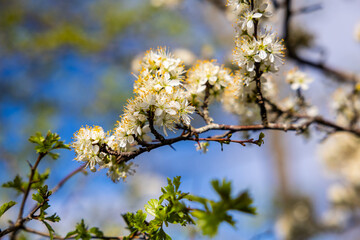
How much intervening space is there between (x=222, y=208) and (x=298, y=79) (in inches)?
50.9

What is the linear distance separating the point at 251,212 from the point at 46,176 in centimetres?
109

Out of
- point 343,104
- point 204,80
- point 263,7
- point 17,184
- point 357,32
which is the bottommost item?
point 17,184

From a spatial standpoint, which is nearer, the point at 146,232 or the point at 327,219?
the point at 146,232

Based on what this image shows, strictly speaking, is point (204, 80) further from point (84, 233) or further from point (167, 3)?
point (167, 3)

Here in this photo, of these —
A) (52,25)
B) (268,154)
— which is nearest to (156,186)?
(52,25)

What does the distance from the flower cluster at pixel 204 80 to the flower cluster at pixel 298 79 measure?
597 mm

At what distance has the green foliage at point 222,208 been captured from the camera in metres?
0.66

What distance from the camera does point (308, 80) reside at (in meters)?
1.66

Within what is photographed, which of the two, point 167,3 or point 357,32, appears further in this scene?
point 167,3

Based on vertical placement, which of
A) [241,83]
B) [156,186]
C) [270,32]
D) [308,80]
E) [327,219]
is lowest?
[241,83]

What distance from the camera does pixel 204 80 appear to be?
1257 millimetres

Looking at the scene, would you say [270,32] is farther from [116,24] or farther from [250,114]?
[116,24]

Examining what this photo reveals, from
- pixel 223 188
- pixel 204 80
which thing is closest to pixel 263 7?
pixel 204 80

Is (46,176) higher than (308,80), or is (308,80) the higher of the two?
(308,80)
